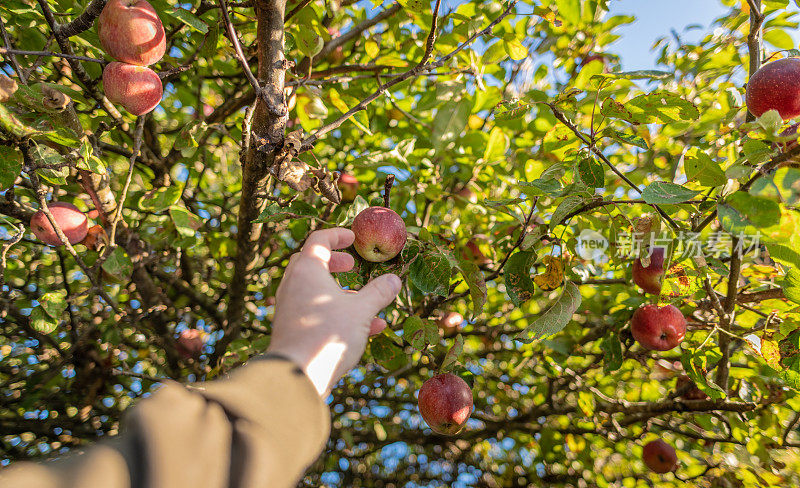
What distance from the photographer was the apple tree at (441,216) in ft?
4.28

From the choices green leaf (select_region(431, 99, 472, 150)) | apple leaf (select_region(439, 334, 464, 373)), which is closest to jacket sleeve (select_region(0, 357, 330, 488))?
apple leaf (select_region(439, 334, 464, 373))

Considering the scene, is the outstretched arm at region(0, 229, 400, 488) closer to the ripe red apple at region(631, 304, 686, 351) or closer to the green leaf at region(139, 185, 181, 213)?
the green leaf at region(139, 185, 181, 213)

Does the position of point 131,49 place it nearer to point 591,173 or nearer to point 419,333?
point 419,333

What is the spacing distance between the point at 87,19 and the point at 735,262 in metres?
2.08

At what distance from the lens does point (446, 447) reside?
329 centimetres

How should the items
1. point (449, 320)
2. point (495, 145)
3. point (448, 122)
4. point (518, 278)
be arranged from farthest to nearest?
Result: 1. point (449, 320)
2. point (495, 145)
3. point (448, 122)
4. point (518, 278)

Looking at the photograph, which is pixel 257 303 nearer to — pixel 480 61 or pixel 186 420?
pixel 480 61

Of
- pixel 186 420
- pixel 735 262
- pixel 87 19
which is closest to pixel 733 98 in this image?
pixel 735 262

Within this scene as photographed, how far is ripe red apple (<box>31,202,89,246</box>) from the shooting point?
1.57m

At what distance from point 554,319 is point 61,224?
1817 millimetres

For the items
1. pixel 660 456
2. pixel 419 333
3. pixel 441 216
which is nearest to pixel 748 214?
pixel 419 333

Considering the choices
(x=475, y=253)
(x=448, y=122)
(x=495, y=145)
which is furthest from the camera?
(x=475, y=253)

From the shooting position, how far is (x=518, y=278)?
1.53 metres

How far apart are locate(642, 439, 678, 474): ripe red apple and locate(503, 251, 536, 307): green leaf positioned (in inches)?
69.1
